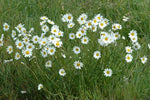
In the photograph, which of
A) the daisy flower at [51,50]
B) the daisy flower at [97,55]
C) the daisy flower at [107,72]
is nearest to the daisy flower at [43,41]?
the daisy flower at [51,50]

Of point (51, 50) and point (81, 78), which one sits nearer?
point (51, 50)

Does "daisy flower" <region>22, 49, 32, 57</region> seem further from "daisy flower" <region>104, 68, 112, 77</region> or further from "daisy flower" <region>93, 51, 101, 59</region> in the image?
"daisy flower" <region>104, 68, 112, 77</region>

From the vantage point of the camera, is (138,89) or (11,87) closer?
(138,89)

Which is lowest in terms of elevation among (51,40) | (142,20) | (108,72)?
(108,72)

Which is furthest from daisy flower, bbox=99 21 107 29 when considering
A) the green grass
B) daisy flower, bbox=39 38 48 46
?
daisy flower, bbox=39 38 48 46

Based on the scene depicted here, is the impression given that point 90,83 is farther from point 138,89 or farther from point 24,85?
point 24,85

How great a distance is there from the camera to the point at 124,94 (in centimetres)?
212

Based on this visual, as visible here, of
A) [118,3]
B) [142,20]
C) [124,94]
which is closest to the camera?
[124,94]

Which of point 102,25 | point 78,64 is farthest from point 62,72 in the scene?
point 102,25

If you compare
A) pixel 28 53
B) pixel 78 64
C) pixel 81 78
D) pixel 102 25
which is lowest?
pixel 81 78

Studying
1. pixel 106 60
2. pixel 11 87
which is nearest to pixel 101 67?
A: pixel 106 60

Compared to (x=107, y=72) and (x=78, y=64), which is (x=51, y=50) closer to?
(x=78, y=64)

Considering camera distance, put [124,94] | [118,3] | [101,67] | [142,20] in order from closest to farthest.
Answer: [124,94]
[101,67]
[142,20]
[118,3]

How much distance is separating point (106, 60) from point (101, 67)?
0.07 meters
